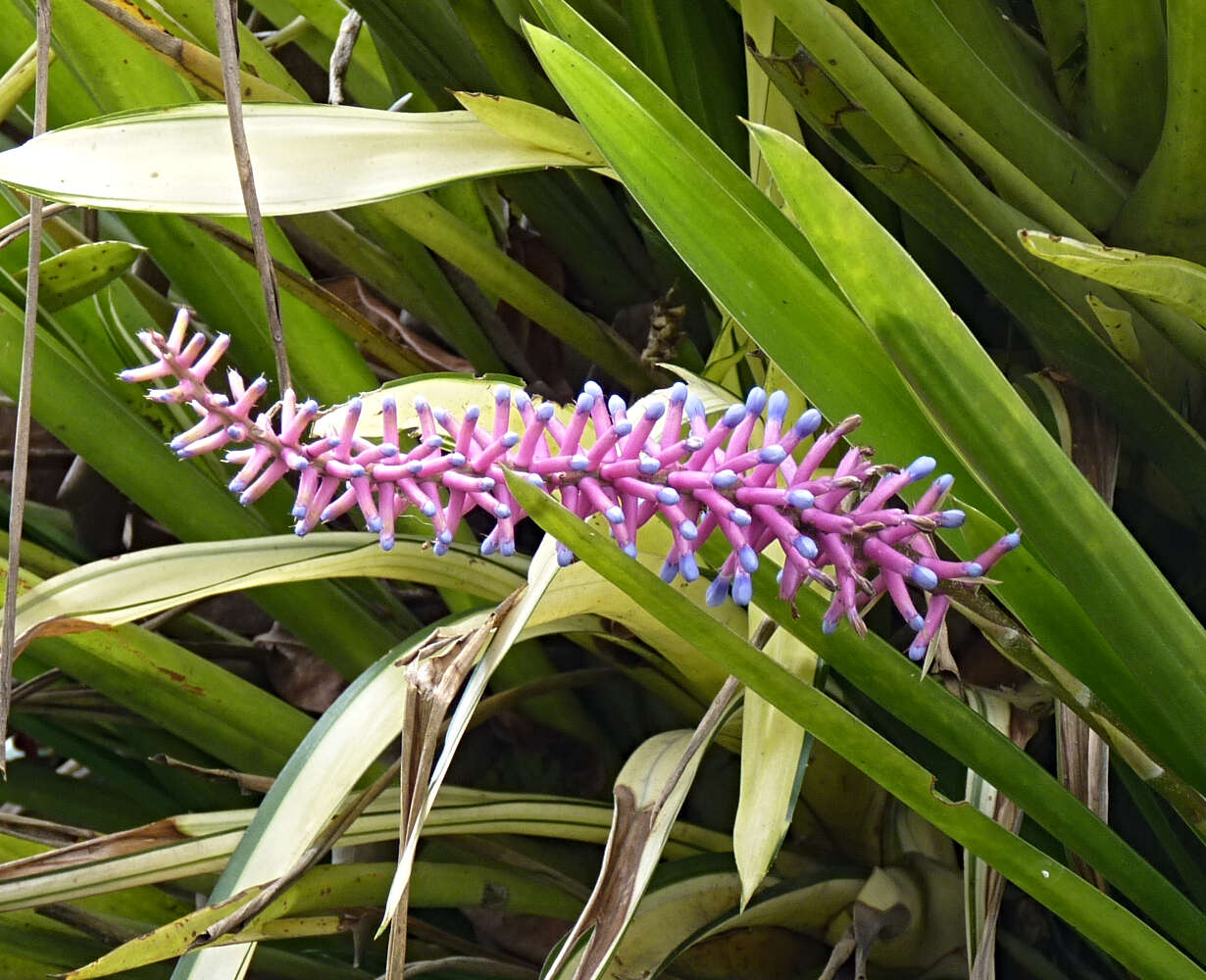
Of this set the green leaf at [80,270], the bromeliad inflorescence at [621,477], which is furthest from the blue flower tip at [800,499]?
the green leaf at [80,270]

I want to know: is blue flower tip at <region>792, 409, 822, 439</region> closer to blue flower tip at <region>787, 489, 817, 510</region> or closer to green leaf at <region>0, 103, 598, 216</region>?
blue flower tip at <region>787, 489, 817, 510</region>

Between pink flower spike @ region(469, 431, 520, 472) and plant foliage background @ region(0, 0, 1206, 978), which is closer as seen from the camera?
pink flower spike @ region(469, 431, 520, 472)

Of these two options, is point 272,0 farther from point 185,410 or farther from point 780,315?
point 780,315

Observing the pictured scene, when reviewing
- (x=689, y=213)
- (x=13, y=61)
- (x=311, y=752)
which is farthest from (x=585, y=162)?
(x=13, y=61)

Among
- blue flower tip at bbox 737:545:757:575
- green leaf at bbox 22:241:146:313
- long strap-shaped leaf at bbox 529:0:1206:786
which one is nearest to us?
blue flower tip at bbox 737:545:757:575

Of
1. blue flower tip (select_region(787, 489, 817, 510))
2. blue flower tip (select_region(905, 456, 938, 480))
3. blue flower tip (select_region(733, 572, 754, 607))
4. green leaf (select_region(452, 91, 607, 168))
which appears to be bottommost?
blue flower tip (select_region(733, 572, 754, 607))

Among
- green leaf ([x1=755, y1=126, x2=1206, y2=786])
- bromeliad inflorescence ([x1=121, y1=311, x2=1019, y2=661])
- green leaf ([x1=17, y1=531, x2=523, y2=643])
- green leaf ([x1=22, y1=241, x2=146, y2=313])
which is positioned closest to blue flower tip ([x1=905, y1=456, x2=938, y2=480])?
bromeliad inflorescence ([x1=121, y1=311, x2=1019, y2=661])

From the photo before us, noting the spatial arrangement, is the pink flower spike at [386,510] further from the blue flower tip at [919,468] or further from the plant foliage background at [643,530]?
the blue flower tip at [919,468]
